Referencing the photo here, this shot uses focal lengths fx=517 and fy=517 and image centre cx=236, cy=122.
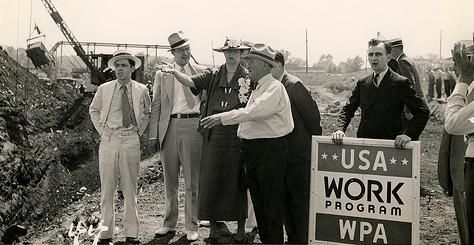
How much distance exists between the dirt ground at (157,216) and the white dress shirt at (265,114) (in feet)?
3.82

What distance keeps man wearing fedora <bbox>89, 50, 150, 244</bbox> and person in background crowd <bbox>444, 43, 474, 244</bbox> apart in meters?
2.28

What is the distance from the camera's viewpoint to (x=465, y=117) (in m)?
2.77

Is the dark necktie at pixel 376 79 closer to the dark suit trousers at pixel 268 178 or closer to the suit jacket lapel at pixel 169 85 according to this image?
the dark suit trousers at pixel 268 178

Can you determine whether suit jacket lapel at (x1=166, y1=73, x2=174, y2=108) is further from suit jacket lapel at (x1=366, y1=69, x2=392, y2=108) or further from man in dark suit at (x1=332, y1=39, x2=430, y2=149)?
suit jacket lapel at (x1=366, y1=69, x2=392, y2=108)

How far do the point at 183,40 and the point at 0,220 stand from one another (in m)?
2.34

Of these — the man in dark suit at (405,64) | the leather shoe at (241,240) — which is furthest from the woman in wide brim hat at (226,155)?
the man in dark suit at (405,64)

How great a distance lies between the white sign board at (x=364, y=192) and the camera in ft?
10.7

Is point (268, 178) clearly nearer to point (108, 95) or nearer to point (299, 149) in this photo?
point (299, 149)

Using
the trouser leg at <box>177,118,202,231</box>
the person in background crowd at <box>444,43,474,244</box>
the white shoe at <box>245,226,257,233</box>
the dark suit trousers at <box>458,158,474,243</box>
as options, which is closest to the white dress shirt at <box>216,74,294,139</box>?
the trouser leg at <box>177,118,202,231</box>

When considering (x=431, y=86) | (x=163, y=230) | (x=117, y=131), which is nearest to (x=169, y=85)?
(x=117, y=131)

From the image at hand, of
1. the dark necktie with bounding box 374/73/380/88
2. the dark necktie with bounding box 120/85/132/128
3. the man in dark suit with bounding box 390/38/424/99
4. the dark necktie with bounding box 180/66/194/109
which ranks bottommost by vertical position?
the dark necktie with bounding box 120/85/132/128

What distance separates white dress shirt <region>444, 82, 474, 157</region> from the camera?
2.78m

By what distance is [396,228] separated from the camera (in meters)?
3.28

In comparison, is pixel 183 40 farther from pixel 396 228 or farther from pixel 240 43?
pixel 396 228
